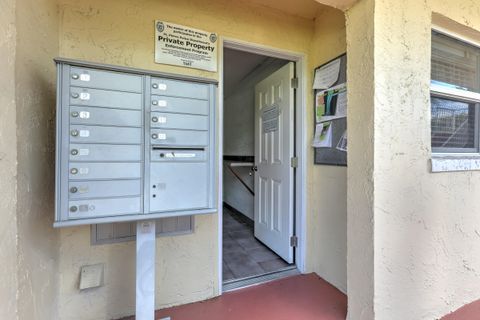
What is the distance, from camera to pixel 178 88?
121cm

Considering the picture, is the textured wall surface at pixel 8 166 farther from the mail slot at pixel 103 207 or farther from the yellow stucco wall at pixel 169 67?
the yellow stucco wall at pixel 169 67

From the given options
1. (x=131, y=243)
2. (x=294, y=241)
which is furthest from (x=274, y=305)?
(x=131, y=243)

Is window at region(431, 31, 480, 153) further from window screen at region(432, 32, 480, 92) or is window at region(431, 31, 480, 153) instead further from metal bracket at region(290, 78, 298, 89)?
metal bracket at region(290, 78, 298, 89)

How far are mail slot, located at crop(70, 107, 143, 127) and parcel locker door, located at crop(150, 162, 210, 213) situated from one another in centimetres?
23

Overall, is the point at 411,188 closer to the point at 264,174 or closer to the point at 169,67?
the point at 264,174

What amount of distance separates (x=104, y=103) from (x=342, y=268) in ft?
6.47

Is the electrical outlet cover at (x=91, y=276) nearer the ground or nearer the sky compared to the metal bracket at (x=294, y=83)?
nearer the ground

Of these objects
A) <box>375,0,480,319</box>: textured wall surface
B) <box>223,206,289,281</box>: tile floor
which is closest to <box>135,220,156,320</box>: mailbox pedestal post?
<box>223,206,289,281</box>: tile floor

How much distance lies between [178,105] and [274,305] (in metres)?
1.53

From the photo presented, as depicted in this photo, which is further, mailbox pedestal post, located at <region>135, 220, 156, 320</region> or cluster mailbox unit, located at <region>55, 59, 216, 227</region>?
mailbox pedestal post, located at <region>135, 220, 156, 320</region>

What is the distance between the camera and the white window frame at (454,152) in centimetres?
147

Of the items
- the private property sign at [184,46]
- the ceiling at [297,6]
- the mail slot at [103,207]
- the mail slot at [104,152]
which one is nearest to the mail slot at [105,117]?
the mail slot at [104,152]

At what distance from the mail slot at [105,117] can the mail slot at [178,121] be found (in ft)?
0.24

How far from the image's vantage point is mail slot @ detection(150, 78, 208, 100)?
45.8 inches
